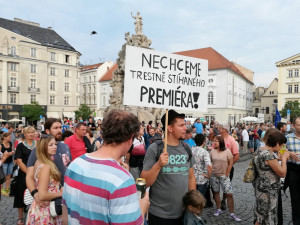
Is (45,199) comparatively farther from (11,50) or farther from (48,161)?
(11,50)

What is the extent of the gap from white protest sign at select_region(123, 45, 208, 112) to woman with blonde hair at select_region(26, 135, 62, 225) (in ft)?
3.93

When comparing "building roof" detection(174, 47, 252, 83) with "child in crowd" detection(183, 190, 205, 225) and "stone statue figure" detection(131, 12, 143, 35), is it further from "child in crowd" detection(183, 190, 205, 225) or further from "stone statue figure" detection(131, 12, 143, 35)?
"child in crowd" detection(183, 190, 205, 225)

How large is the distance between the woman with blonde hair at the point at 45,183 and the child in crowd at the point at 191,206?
1516 mm

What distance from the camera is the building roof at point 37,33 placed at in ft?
173

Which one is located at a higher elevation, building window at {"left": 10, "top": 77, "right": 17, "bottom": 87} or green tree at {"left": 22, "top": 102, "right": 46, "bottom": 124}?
building window at {"left": 10, "top": 77, "right": 17, "bottom": 87}

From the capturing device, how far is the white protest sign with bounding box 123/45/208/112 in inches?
136

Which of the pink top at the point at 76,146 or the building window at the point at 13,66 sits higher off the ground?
the building window at the point at 13,66

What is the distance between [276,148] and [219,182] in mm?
2137

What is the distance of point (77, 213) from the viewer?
1756mm

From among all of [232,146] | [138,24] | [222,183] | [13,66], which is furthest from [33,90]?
[222,183]

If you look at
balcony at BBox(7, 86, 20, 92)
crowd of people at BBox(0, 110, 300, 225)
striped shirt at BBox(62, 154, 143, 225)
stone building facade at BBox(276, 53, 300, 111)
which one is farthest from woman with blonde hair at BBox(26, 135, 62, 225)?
stone building facade at BBox(276, 53, 300, 111)

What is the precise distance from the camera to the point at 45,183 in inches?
127

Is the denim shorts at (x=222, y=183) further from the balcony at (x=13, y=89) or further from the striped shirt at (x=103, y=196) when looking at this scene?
the balcony at (x=13, y=89)

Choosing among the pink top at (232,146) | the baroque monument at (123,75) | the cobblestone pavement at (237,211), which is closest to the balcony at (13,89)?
the baroque monument at (123,75)
